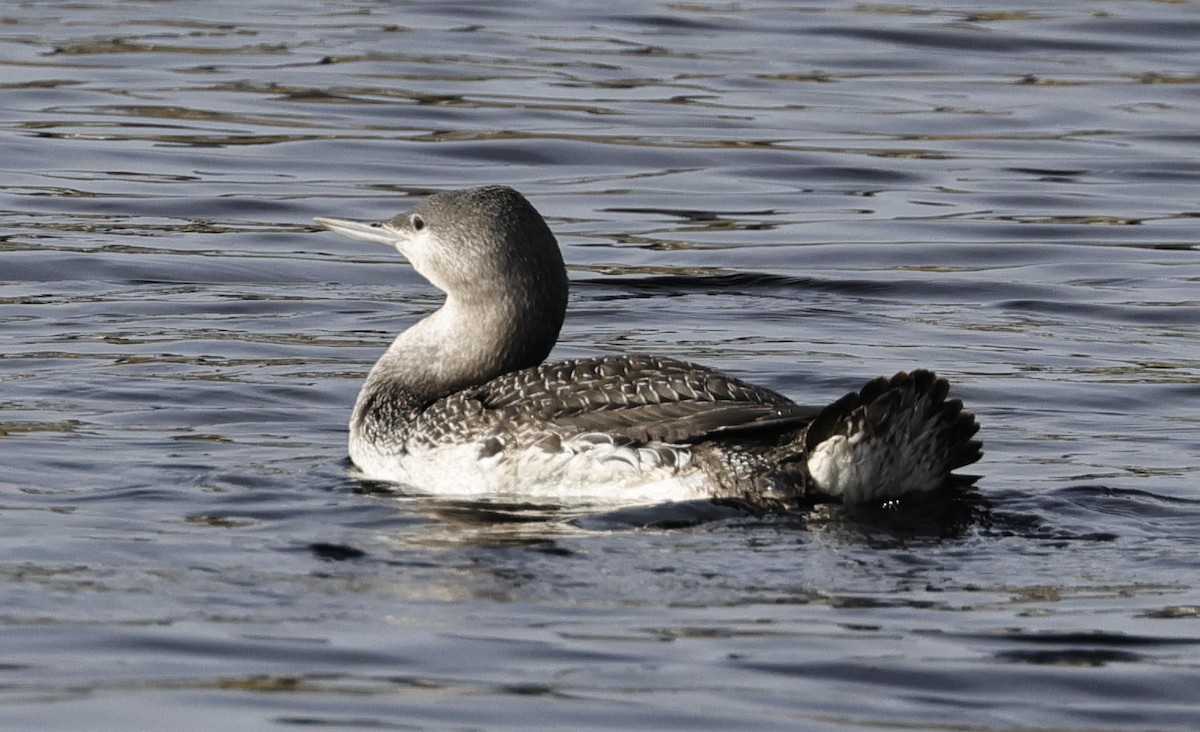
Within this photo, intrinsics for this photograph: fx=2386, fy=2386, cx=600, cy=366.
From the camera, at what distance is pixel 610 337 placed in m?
10.8

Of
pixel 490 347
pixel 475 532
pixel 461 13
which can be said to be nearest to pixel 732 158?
pixel 461 13

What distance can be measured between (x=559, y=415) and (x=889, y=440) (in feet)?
3.62

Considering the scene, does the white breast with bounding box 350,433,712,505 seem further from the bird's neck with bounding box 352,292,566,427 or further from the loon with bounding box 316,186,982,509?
the bird's neck with bounding box 352,292,566,427

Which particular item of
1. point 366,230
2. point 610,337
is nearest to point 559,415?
point 366,230

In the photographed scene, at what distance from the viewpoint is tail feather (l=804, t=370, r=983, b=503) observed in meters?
7.09

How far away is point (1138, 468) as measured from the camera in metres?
8.27

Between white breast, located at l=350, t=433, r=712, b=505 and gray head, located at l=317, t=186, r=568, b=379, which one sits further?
gray head, located at l=317, t=186, r=568, b=379

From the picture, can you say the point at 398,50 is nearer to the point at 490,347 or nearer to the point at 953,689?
the point at 490,347

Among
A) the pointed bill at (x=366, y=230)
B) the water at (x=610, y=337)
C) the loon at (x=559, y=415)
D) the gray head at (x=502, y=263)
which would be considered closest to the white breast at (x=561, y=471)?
the loon at (x=559, y=415)

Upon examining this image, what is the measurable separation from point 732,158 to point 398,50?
3935mm

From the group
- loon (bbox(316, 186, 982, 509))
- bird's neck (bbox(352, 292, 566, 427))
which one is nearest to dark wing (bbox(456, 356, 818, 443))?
loon (bbox(316, 186, 982, 509))

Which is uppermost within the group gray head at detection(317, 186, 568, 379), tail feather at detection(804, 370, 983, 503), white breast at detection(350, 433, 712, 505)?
gray head at detection(317, 186, 568, 379)

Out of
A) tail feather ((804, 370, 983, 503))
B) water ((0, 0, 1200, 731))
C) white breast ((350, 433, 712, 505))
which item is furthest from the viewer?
white breast ((350, 433, 712, 505))

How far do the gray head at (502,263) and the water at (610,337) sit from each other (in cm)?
80
